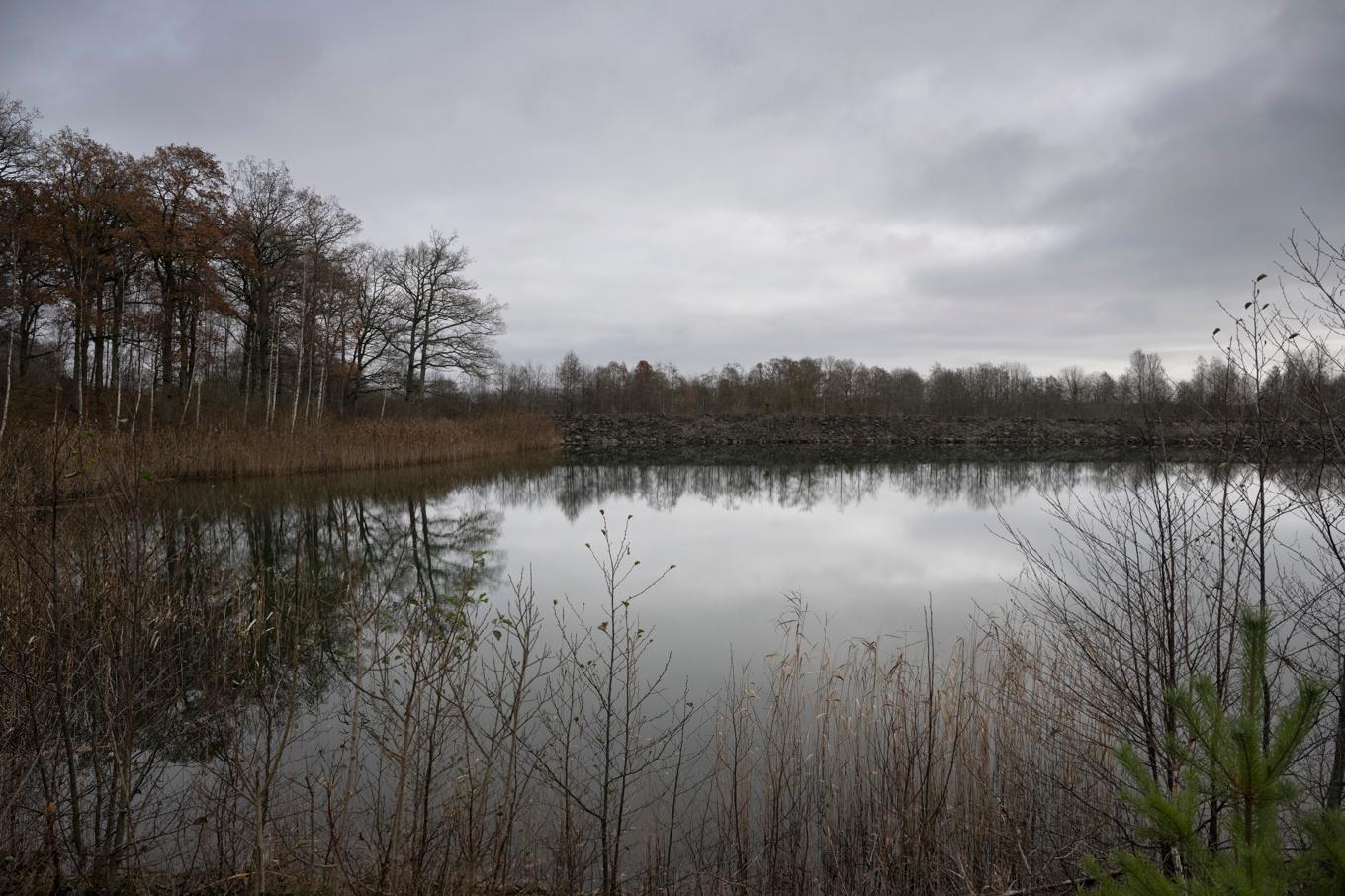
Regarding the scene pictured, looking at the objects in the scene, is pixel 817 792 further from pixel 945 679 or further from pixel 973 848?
pixel 945 679

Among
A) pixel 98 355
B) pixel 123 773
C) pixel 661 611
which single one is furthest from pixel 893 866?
pixel 98 355

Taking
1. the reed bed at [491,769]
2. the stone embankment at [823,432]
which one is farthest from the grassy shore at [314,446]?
the stone embankment at [823,432]

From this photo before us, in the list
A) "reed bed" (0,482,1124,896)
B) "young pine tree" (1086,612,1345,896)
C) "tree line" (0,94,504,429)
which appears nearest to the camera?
"young pine tree" (1086,612,1345,896)

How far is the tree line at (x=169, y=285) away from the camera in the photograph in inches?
859

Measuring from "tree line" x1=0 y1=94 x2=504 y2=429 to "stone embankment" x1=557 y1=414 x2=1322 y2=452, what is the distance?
1410 cm

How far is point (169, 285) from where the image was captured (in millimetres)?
24469

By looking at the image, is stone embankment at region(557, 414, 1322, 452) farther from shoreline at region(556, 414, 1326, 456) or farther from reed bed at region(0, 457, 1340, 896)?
reed bed at region(0, 457, 1340, 896)

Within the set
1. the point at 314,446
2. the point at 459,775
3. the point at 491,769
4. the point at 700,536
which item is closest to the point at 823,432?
the point at 314,446

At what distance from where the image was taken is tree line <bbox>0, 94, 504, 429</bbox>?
2181 centimetres

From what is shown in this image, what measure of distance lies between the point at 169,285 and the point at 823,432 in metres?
35.4

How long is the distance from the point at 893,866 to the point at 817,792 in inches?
22.9

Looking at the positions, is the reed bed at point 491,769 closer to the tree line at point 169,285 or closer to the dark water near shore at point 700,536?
the dark water near shore at point 700,536

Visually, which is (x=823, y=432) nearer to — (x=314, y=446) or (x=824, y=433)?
(x=824, y=433)

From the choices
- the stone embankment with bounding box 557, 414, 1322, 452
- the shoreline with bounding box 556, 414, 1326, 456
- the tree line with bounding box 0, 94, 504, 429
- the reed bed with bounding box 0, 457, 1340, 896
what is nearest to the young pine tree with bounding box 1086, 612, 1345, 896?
the reed bed with bounding box 0, 457, 1340, 896
